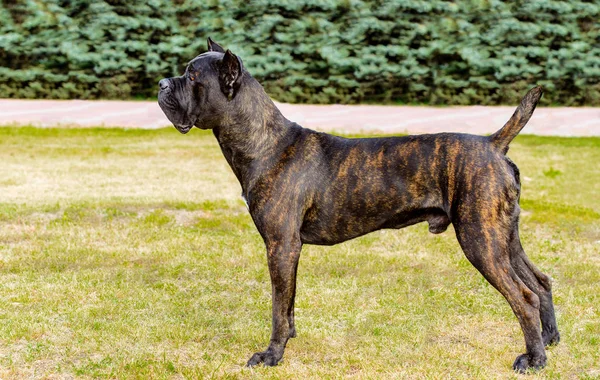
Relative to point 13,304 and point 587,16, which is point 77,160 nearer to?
point 13,304

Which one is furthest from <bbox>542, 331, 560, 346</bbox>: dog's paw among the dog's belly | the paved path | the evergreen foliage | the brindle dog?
the evergreen foliage

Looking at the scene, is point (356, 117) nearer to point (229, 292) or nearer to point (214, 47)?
point (229, 292)

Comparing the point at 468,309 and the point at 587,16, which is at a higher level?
the point at 468,309

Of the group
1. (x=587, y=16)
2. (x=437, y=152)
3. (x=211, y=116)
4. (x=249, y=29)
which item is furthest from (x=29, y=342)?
(x=587, y=16)

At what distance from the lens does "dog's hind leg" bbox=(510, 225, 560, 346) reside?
4984mm

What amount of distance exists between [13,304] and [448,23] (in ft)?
44.7

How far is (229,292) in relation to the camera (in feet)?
22.1

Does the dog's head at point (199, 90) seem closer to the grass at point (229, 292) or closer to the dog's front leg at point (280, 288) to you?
the dog's front leg at point (280, 288)

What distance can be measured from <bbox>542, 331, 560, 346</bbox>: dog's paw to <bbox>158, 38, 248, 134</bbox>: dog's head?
9.07 ft

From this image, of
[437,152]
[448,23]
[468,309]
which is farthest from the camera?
[448,23]

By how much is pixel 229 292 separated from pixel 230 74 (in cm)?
258

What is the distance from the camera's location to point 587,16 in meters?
17.5

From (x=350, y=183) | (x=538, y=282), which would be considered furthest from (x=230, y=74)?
(x=538, y=282)

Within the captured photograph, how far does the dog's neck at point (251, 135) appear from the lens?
4.95 metres
